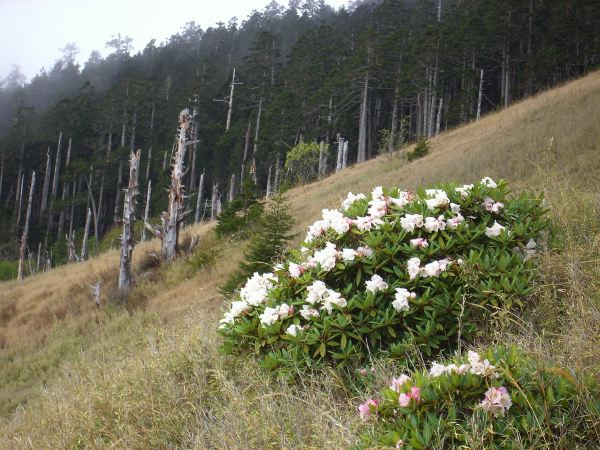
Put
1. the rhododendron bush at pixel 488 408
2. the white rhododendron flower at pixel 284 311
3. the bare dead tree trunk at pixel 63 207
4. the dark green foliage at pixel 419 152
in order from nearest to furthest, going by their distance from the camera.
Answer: the rhododendron bush at pixel 488 408, the white rhododendron flower at pixel 284 311, the dark green foliage at pixel 419 152, the bare dead tree trunk at pixel 63 207

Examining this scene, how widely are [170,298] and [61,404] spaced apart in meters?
7.06

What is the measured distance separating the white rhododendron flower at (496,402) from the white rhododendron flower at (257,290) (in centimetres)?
213

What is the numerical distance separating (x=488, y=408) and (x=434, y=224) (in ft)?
6.19

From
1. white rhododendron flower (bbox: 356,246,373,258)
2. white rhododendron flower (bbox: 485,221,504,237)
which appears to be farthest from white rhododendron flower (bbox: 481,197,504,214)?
white rhododendron flower (bbox: 356,246,373,258)

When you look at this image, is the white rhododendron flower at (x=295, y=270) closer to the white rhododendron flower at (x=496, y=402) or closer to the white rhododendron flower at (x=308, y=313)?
the white rhododendron flower at (x=308, y=313)

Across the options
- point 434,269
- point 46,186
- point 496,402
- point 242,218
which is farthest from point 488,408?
point 46,186

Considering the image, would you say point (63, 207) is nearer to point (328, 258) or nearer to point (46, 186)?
point (46, 186)

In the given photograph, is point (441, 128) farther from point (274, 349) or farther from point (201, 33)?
point (201, 33)

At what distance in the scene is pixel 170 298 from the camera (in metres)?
11.1

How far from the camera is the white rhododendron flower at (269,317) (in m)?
3.49

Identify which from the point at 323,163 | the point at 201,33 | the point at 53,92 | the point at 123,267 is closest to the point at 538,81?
Result: the point at 323,163

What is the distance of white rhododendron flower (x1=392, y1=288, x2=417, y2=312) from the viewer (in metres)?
3.25

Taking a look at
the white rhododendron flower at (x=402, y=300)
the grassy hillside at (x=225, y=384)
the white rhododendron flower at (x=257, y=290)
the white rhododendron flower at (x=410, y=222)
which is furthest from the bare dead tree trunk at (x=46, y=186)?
the white rhododendron flower at (x=402, y=300)

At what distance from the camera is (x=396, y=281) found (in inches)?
137
